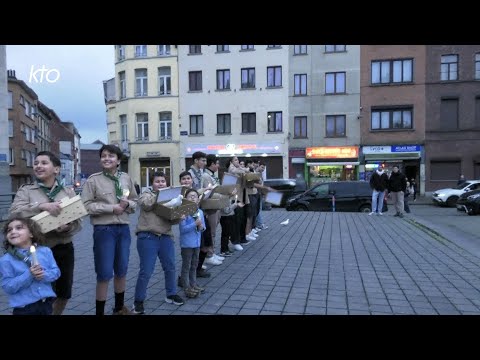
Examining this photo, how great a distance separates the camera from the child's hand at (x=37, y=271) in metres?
3.04

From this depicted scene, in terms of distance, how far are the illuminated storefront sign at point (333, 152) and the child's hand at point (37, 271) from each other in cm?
2925

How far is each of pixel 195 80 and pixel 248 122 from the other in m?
5.69

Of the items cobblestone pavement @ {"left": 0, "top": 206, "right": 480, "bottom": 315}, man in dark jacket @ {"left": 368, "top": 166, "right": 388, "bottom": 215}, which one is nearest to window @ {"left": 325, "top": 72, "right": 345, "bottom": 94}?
man in dark jacket @ {"left": 368, "top": 166, "right": 388, "bottom": 215}

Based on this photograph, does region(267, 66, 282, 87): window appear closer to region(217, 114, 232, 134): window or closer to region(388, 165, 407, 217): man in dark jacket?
region(217, 114, 232, 134): window

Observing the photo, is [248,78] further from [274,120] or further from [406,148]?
[406,148]

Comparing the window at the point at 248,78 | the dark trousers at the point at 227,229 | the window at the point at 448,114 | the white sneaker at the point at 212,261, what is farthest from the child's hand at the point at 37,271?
the window at the point at 448,114

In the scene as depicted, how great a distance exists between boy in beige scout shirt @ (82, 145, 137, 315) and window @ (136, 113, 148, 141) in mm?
30806

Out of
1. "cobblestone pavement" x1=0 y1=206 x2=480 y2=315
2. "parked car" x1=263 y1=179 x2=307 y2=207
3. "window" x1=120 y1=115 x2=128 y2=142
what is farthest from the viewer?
"window" x1=120 y1=115 x2=128 y2=142

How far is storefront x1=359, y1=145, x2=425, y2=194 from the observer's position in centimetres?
3002

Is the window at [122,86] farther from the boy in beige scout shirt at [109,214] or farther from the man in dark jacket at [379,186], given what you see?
the boy in beige scout shirt at [109,214]

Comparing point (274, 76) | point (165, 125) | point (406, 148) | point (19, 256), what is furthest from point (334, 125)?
point (19, 256)

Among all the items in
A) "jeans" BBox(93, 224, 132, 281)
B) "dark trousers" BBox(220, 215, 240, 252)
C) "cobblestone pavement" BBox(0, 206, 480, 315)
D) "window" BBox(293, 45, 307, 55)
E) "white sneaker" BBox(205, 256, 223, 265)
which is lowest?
"cobblestone pavement" BBox(0, 206, 480, 315)

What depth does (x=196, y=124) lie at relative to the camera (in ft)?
110
